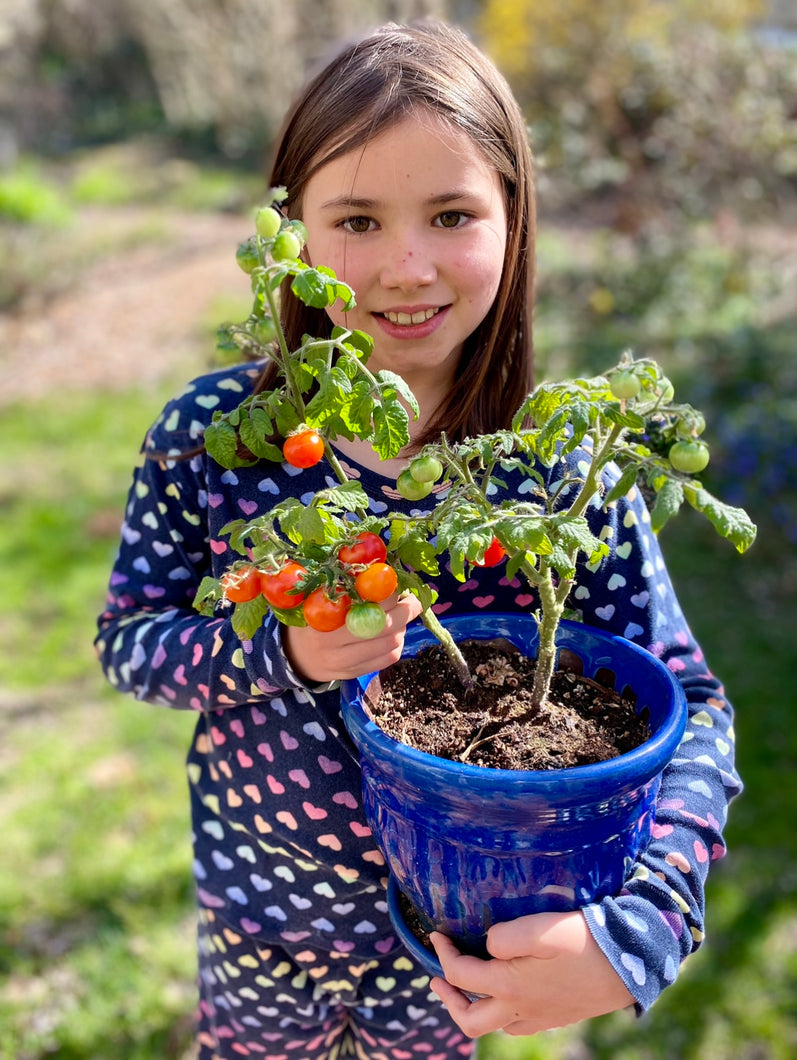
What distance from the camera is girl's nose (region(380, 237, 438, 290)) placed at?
119 cm

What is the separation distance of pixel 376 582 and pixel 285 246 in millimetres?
335

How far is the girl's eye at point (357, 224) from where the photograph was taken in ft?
4.00

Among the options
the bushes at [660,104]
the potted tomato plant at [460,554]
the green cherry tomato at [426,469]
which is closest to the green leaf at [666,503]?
the potted tomato plant at [460,554]

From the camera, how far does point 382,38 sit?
4.23 feet

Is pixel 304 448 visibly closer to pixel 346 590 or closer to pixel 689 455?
pixel 346 590

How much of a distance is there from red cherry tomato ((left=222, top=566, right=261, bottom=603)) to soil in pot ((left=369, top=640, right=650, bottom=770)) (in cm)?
25

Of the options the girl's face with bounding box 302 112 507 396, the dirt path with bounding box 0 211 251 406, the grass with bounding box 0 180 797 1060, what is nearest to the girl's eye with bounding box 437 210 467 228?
the girl's face with bounding box 302 112 507 396

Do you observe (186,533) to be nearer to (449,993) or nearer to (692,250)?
(449,993)

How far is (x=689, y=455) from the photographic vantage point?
86 cm

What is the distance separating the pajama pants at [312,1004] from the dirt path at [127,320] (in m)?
5.07

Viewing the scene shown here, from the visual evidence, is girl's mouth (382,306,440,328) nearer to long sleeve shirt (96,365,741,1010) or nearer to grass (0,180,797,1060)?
long sleeve shirt (96,365,741,1010)

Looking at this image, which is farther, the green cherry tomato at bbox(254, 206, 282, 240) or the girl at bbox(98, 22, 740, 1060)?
the girl at bbox(98, 22, 740, 1060)

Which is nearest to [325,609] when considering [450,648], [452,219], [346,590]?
[346,590]

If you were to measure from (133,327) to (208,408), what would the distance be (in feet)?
19.8
